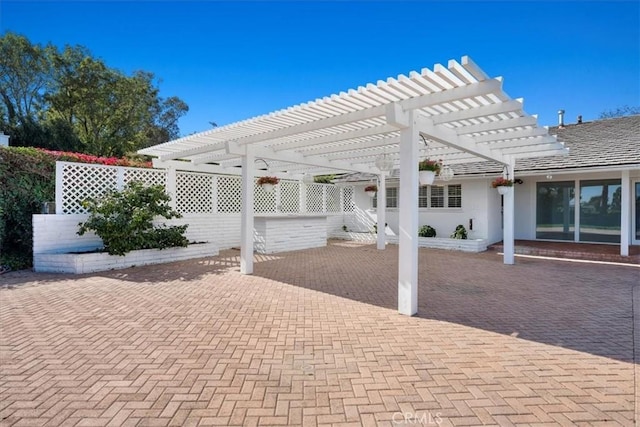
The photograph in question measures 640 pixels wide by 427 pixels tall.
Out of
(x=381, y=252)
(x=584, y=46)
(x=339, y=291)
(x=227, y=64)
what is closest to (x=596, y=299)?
(x=339, y=291)

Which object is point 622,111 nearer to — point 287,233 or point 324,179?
point 324,179

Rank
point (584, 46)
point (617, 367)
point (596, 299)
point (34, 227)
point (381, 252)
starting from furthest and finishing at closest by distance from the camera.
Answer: point (381, 252)
point (584, 46)
point (34, 227)
point (596, 299)
point (617, 367)

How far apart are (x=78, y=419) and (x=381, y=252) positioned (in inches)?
389

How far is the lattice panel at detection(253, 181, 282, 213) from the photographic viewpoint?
13414 millimetres

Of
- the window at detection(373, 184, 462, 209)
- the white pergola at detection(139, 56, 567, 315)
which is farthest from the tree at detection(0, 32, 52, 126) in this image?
the window at detection(373, 184, 462, 209)

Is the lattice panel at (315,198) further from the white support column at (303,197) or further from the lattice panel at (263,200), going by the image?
the lattice panel at (263,200)

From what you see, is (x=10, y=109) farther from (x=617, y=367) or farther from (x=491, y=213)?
(x=617, y=367)

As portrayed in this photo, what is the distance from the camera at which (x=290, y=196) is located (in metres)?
14.7

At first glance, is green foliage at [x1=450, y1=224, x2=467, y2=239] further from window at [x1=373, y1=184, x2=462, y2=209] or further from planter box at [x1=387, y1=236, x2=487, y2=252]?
window at [x1=373, y1=184, x2=462, y2=209]

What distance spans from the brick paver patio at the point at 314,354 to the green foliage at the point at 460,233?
5570 millimetres

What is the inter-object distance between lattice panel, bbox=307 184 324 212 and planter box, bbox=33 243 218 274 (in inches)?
283

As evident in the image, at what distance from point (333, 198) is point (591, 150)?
10.0m

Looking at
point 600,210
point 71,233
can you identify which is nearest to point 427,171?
point 71,233

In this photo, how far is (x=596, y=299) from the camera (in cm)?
575
